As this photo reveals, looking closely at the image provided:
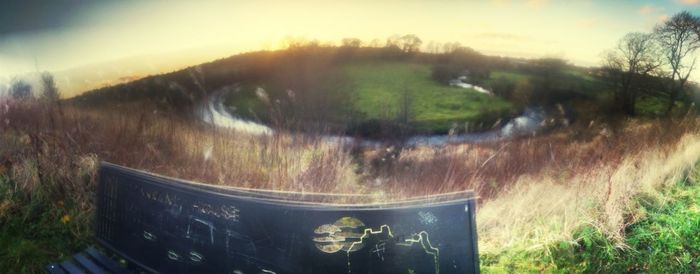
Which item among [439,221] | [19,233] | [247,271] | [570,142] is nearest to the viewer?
[439,221]

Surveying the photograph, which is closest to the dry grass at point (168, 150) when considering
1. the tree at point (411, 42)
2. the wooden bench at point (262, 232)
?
the wooden bench at point (262, 232)

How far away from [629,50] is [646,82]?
0.86 ft

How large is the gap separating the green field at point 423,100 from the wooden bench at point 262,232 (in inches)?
35.6

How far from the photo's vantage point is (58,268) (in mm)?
4043

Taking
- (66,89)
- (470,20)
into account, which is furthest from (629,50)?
(66,89)

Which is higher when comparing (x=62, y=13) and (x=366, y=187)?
(x=62, y=13)

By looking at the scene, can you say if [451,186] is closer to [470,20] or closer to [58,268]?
[470,20]

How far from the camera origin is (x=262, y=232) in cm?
327

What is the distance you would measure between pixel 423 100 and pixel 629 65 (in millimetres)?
1492

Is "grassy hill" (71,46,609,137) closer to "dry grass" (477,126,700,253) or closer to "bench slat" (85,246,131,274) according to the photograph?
"dry grass" (477,126,700,253)

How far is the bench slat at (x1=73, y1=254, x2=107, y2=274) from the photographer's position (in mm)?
3875

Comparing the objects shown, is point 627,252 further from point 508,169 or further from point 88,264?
point 88,264

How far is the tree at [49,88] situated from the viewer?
18.4 ft

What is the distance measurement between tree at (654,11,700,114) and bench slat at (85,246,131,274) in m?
3.96
